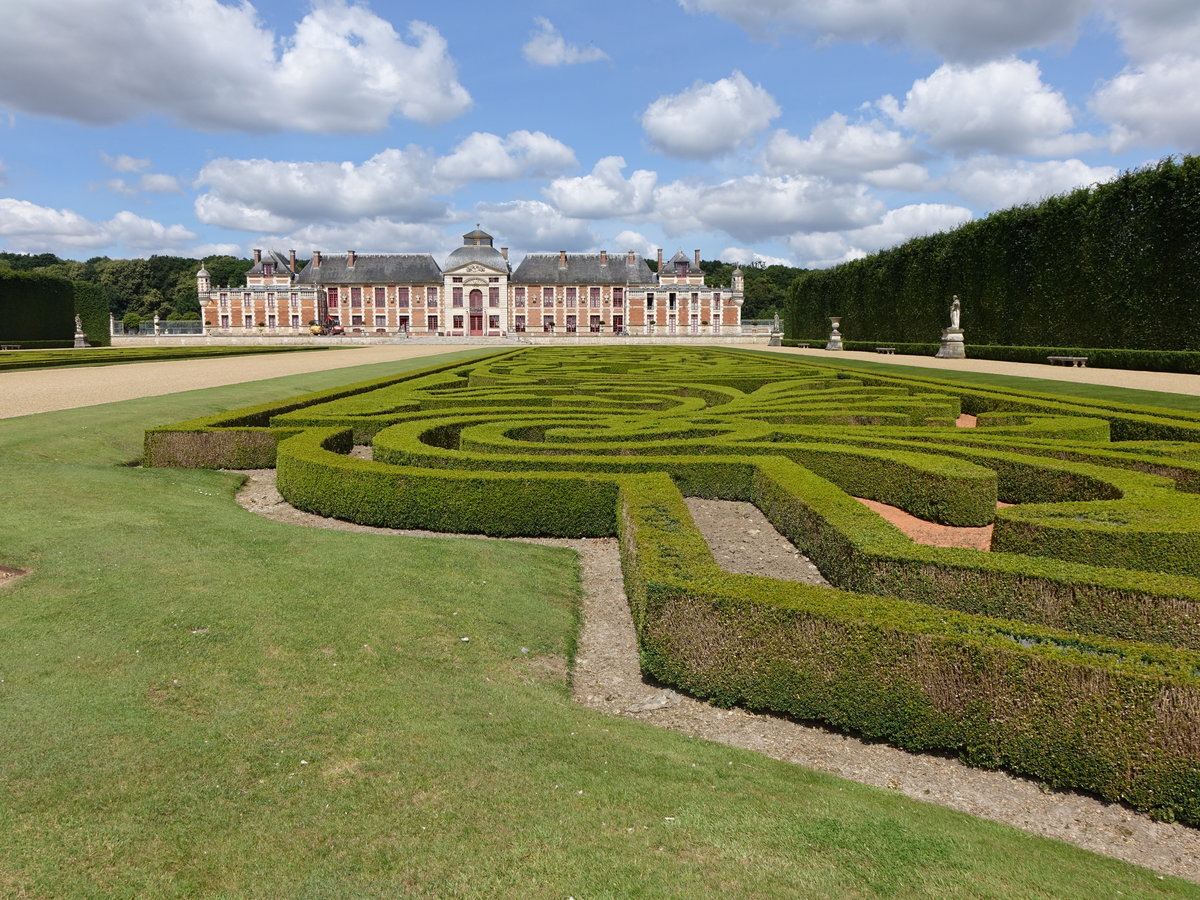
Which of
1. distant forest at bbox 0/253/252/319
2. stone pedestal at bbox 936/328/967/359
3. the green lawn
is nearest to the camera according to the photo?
the green lawn

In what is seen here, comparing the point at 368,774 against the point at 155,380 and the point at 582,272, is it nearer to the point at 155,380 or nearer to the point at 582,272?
the point at 155,380

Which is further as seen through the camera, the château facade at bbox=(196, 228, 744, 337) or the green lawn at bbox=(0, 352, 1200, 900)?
the château facade at bbox=(196, 228, 744, 337)

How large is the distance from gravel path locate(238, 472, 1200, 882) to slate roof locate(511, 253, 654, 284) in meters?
71.6

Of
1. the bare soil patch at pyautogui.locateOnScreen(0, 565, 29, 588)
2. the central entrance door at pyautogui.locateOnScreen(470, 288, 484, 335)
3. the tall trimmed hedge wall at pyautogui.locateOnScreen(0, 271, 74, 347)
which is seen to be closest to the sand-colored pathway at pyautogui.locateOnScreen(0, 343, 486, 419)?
the bare soil patch at pyautogui.locateOnScreen(0, 565, 29, 588)

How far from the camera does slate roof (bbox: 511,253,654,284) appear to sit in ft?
248

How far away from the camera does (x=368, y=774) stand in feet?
10.4

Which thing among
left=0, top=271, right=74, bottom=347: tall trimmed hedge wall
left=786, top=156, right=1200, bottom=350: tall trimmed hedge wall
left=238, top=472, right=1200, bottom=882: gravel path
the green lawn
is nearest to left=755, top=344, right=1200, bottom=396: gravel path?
left=786, top=156, right=1200, bottom=350: tall trimmed hedge wall

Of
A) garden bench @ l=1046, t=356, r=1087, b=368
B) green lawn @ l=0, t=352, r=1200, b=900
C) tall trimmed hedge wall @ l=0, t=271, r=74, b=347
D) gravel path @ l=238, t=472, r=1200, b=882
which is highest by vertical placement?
tall trimmed hedge wall @ l=0, t=271, r=74, b=347

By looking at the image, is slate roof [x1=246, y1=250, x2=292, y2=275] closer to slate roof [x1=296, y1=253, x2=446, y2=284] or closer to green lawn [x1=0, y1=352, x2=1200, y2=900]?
slate roof [x1=296, y1=253, x2=446, y2=284]

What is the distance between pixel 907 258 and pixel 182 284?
90.6 metres

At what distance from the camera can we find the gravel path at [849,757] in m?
3.30

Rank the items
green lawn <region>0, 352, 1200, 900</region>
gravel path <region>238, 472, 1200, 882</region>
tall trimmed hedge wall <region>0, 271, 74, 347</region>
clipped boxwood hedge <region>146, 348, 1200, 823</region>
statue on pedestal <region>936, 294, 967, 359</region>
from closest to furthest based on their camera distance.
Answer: green lawn <region>0, 352, 1200, 900</region>, gravel path <region>238, 472, 1200, 882</region>, clipped boxwood hedge <region>146, 348, 1200, 823</region>, statue on pedestal <region>936, 294, 967, 359</region>, tall trimmed hedge wall <region>0, 271, 74, 347</region>

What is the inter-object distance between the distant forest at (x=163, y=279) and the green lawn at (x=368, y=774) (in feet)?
273

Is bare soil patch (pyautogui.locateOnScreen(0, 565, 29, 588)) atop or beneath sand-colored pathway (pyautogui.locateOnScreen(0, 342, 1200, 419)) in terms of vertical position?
beneath
